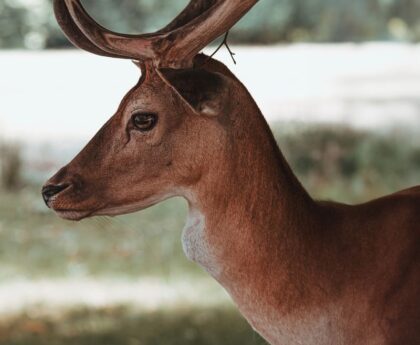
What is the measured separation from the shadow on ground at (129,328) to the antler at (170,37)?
8.09 feet

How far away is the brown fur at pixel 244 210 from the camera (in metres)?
2.11

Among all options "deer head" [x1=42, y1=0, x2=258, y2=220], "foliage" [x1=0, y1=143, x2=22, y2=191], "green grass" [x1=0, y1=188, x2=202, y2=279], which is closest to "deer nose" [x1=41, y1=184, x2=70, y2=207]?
"deer head" [x1=42, y1=0, x2=258, y2=220]

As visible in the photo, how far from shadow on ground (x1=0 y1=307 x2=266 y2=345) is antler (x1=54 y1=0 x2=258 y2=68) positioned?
2.47 metres

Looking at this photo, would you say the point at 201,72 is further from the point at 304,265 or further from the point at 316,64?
the point at 316,64

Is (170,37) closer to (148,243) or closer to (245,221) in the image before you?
(245,221)

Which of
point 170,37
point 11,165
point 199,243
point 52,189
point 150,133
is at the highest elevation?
point 170,37

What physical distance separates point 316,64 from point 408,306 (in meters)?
3.15

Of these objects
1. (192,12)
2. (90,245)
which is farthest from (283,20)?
(192,12)

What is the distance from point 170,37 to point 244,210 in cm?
39

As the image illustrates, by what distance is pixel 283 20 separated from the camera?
16.6 feet

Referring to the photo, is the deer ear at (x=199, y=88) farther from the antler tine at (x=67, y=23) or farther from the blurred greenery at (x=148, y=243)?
the blurred greenery at (x=148, y=243)

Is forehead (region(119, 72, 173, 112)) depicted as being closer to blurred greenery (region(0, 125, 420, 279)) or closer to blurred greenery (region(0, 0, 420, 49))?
blurred greenery (region(0, 125, 420, 279))

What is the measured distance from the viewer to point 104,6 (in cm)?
492

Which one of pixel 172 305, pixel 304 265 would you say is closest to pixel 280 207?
pixel 304 265
